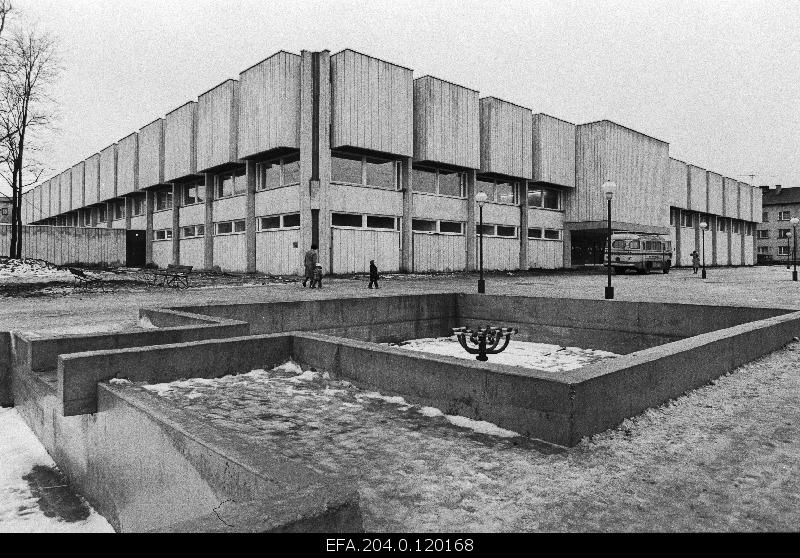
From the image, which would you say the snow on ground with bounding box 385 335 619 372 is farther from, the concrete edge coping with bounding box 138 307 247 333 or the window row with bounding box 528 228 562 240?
the window row with bounding box 528 228 562 240

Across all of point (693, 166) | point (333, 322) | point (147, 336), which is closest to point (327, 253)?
point (333, 322)

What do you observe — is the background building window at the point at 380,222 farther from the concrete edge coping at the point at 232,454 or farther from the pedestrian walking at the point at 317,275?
the concrete edge coping at the point at 232,454

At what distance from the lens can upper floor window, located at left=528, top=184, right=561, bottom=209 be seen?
42.7 metres

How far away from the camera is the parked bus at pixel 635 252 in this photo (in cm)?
3878

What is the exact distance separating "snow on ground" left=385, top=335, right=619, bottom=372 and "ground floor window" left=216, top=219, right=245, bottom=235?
2211 centimetres

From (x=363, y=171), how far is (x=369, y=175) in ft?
2.00

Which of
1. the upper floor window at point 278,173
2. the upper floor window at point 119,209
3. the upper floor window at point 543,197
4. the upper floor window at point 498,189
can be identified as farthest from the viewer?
the upper floor window at point 119,209

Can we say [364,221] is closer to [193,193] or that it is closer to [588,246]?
[193,193]

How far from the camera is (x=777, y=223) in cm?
10181

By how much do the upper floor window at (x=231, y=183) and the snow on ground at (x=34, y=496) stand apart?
2805cm

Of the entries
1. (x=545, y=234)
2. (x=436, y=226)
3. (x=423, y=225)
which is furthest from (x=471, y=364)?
(x=545, y=234)

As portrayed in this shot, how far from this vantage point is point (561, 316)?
15000 millimetres

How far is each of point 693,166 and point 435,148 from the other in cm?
3833

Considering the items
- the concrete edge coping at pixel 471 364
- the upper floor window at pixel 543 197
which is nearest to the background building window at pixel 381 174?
the upper floor window at pixel 543 197
